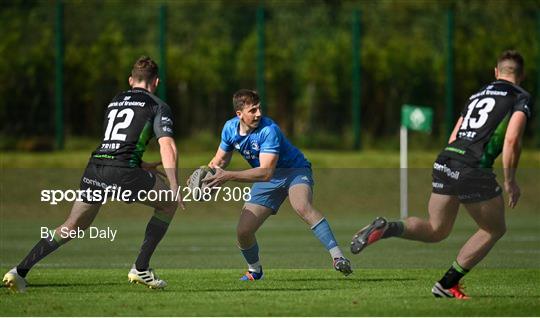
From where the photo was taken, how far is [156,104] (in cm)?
1121

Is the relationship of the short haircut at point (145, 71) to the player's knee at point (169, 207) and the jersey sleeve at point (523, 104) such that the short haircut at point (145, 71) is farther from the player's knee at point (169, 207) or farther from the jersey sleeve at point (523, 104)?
the jersey sleeve at point (523, 104)

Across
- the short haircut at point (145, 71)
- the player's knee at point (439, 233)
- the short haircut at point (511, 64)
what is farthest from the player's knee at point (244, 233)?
the short haircut at point (511, 64)

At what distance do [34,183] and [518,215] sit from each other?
11778mm

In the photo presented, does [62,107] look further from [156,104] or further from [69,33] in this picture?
[156,104]

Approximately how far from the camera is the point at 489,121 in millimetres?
10102

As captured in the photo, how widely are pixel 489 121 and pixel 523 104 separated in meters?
0.33

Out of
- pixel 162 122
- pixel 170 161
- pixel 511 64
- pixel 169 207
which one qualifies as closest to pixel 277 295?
pixel 169 207

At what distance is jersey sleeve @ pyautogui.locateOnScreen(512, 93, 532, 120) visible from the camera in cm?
998

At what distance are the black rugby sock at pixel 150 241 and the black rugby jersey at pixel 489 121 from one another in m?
3.07

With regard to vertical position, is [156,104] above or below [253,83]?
above

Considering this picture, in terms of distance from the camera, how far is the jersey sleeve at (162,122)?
11062 mm

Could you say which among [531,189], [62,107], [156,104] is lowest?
[531,189]

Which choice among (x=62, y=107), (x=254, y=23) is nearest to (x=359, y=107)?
(x=254, y=23)

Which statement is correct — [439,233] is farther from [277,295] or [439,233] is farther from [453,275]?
[277,295]
